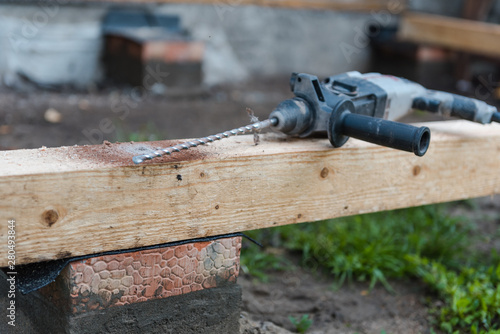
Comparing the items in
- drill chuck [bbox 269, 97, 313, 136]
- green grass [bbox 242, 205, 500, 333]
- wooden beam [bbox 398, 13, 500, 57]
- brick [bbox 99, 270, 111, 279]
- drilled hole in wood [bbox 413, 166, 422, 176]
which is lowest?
green grass [bbox 242, 205, 500, 333]

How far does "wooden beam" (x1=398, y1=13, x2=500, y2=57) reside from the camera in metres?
5.12

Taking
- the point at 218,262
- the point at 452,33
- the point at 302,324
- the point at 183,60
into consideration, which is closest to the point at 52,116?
the point at 183,60

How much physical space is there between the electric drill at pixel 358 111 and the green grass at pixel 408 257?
0.80 metres

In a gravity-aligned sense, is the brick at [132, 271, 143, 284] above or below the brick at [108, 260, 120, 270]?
below

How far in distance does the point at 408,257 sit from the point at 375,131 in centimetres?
128

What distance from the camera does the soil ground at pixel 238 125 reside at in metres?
2.18

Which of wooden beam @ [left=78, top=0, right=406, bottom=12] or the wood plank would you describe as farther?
wooden beam @ [left=78, top=0, right=406, bottom=12]

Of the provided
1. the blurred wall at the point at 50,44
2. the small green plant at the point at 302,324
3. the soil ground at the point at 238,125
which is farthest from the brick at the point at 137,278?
the blurred wall at the point at 50,44

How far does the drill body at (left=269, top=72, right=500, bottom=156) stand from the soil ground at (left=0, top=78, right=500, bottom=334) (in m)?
0.74

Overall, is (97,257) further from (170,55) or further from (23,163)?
(170,55)

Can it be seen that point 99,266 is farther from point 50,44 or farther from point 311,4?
point 311,4

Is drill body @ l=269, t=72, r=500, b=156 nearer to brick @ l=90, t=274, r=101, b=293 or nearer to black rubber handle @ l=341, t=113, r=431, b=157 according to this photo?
black rubber handle @ l=341, t=113, r=431, b=157

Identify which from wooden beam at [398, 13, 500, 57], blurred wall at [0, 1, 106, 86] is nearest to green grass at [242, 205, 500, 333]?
wooden beam at [398, 13, 500, 57]

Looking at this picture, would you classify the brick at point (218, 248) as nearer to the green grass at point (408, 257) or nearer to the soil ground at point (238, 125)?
the soil ground at point (238, 125)
